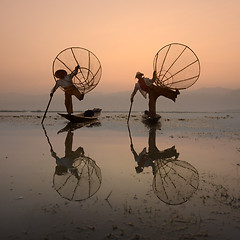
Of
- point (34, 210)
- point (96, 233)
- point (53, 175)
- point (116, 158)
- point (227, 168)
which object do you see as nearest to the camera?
point (96, 233)

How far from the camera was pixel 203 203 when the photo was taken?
482cm

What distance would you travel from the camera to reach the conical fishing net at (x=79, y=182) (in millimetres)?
5332

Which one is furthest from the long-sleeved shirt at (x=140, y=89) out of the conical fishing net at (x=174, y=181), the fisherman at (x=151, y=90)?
the conical fishing net at (x=174, y=181)

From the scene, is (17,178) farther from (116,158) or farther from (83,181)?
(116,158)

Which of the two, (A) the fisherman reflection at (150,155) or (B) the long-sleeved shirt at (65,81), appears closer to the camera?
(A) the fisherman reflection at (150,155)

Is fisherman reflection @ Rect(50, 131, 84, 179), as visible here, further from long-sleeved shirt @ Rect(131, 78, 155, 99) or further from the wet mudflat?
long-sleeved shirt @ Rect(131, 78, 155, 99)

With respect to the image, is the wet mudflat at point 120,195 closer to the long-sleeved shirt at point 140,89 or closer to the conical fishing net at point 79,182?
the conical fishing net at point 79,182

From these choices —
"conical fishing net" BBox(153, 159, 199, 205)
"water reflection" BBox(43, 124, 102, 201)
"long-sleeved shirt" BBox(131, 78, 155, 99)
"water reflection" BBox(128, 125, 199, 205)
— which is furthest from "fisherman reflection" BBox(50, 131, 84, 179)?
"long-sleeved shirt" BBox(131, 78, 155, 99)

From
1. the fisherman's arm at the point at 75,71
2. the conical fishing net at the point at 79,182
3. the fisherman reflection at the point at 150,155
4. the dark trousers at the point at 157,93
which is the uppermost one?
the fisherman's arm at the point at 75,71

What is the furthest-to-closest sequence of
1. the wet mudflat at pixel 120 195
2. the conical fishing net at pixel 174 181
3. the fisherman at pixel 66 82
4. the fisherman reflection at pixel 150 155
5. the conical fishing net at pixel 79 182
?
the fisherman at pixel 66 82
the fisherman reflection at pixel 150 155
the conical fishing net at pixel 79 182
the conical fishing net at pixel 174 181
the wet mudflat at pixel 120 195

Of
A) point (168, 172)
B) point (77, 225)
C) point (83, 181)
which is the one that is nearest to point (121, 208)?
point (77, 225)

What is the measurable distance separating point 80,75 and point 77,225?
2075 centimetres

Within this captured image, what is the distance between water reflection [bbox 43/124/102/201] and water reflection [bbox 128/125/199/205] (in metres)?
1.41

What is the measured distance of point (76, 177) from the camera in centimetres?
661
